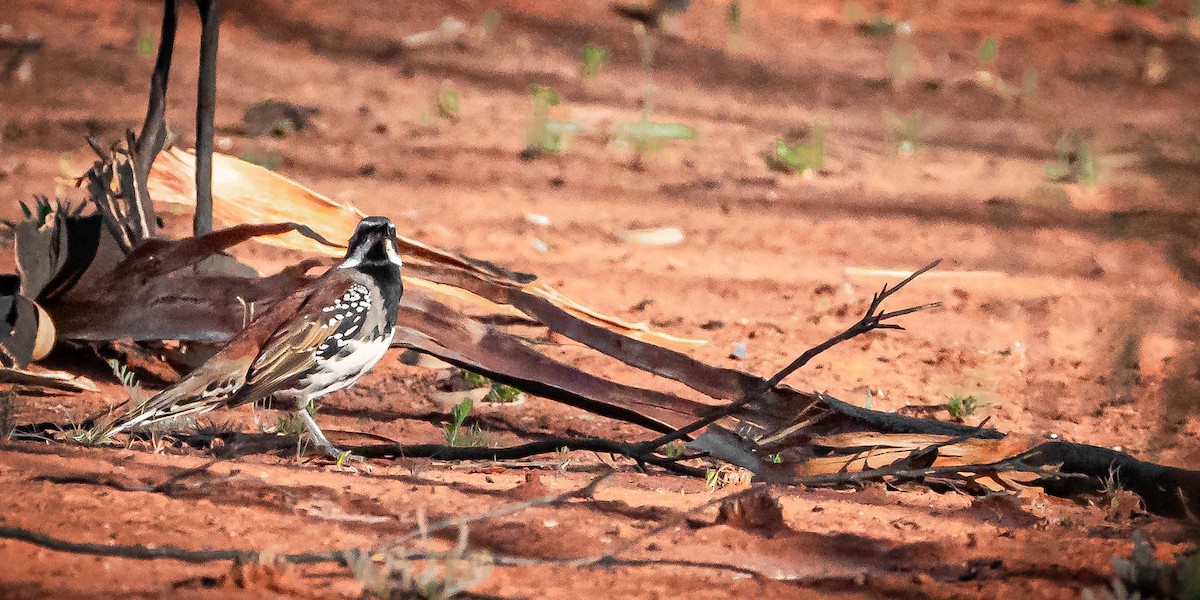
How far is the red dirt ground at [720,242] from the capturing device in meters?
3.22

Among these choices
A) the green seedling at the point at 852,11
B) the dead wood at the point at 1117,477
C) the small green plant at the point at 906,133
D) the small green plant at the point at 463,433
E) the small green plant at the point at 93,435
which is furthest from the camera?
the green seedling at the point at 852,11

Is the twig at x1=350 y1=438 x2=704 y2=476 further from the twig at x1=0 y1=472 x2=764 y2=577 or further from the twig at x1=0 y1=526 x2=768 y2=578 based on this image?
the twig at x1=0 y1=526 x2=768 y2=578

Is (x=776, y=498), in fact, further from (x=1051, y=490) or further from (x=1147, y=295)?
(x=1147, y=295)

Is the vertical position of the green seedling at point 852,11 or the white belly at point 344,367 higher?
the green seedling at point 852,11

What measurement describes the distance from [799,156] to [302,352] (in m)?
5.30

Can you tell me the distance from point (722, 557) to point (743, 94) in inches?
306

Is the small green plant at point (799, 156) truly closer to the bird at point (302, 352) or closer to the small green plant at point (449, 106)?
the small green plant at point (449, 106)

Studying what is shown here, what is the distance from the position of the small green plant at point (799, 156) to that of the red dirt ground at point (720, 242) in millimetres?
107

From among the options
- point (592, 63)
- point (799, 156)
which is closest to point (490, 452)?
point (799, 156)

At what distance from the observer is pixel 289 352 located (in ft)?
13.4

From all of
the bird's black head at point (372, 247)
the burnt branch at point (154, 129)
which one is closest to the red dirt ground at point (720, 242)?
the bird's black head at point (372, 247)

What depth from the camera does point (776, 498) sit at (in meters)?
3.76

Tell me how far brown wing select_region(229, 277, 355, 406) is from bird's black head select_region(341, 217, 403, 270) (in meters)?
0.21

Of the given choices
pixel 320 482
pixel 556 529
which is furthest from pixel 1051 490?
pixel 320 482
